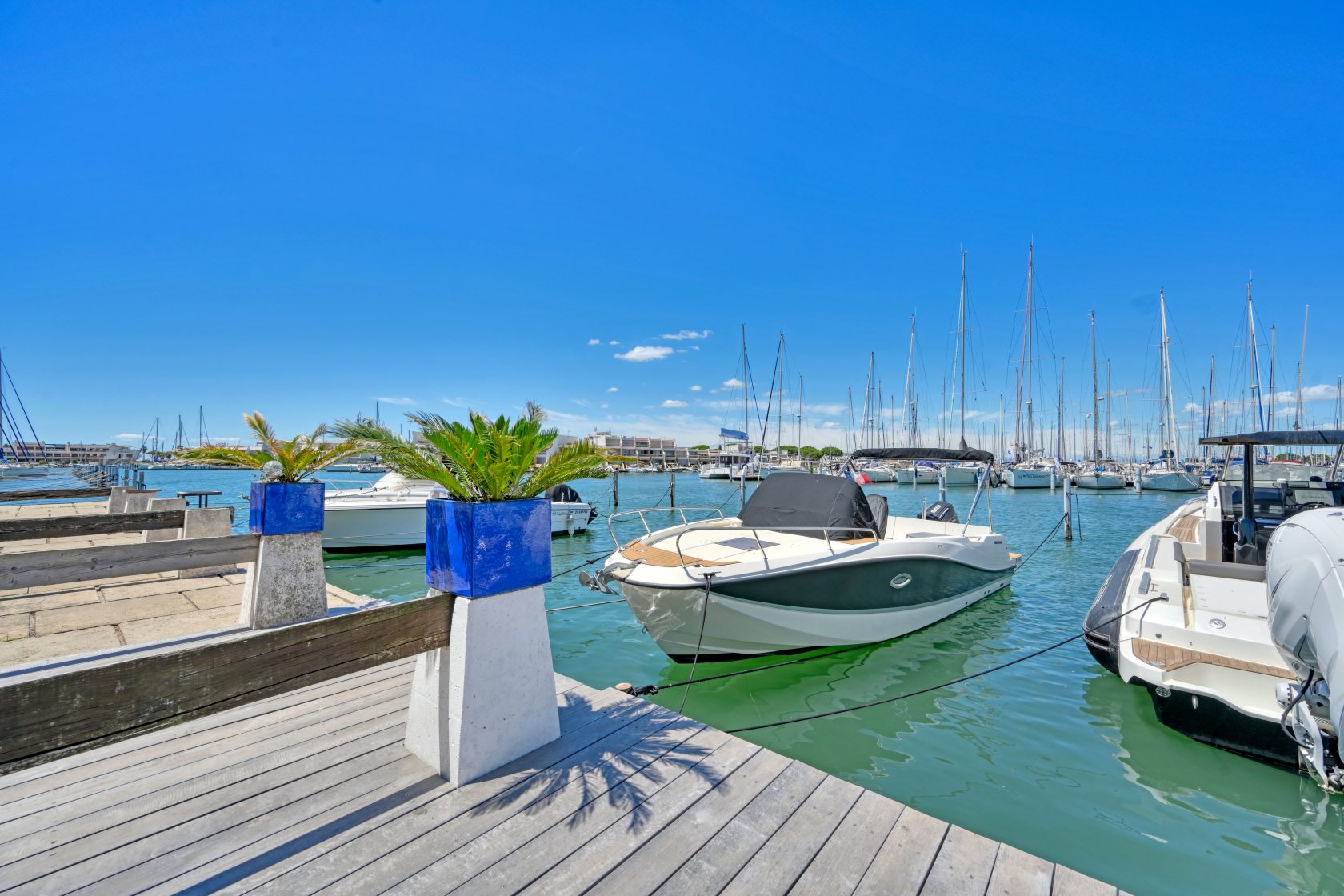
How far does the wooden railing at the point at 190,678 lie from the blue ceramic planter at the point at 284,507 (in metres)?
3.19

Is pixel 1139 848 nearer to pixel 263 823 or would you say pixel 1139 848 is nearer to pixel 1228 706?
pixel 1228 706

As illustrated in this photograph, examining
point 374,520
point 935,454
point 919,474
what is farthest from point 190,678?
point 919,474

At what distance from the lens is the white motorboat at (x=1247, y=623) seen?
3.70 metres

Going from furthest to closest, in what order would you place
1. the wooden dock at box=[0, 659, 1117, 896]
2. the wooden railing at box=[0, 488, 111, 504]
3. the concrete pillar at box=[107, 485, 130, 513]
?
the concrete pillar at box=[107, 485, 130, 513], the wooden railing at box=[0, 488, 111, 504], the wooden dock at box=[0, 659, 1117, 896]

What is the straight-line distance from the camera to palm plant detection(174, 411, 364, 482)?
576 cm

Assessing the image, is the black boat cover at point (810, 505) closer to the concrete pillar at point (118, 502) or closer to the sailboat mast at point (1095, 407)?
the concrete pillar at point (118, 502)

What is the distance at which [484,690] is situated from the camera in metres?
3.10

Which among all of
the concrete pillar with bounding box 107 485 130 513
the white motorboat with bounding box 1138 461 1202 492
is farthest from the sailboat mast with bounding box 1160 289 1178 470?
the concrete pillar with bounding box 107 485 130 513

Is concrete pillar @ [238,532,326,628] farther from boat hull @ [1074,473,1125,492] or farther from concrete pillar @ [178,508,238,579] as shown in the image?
boat hull @ [1074,473,1125,492]

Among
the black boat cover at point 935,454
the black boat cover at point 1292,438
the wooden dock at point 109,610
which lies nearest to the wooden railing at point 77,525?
the wooden dock at point 109,610

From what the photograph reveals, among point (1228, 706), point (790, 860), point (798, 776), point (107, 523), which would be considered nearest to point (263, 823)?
point (790, 860)

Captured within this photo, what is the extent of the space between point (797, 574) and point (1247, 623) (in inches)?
159

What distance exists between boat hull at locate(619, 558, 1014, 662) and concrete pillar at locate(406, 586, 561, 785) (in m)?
3.13

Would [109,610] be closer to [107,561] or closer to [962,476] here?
[107,561]
